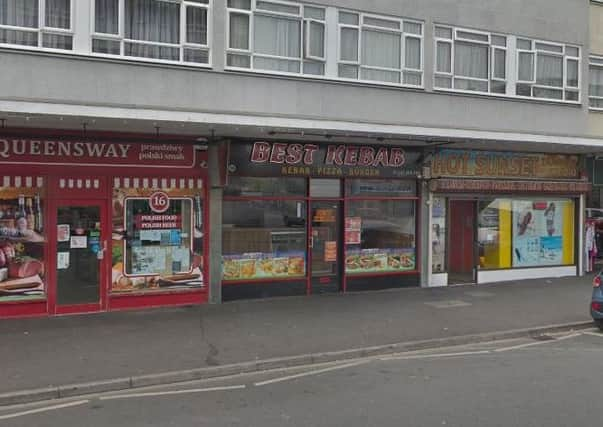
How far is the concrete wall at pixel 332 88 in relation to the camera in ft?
34.7

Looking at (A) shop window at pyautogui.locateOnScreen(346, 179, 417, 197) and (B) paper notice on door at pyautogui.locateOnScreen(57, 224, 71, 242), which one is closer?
(B) paper notice on door at pyautogui.locateOnScreen(57, 224, 71, 242)

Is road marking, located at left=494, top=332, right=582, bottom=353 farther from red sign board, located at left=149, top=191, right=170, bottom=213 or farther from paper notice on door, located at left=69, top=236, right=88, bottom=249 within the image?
paper notice on door, located at left=69, top=236, right=88, bottom=249

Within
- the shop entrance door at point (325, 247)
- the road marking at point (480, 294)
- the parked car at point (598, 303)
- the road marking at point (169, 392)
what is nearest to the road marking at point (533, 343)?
the parked car at point (598, 303)

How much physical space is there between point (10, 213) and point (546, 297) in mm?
11054

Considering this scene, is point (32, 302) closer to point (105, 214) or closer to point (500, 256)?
point (105, 214)

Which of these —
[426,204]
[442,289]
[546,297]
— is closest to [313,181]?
[426,204]

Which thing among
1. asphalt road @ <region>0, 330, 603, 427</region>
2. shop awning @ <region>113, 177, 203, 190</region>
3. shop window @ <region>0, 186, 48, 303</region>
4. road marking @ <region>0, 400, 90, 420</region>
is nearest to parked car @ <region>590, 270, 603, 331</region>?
asphalt road @ <region>0, 330, 603, 427</region>

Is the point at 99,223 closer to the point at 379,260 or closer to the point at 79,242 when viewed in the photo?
the point at 79,242

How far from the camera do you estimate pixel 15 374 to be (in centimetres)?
765

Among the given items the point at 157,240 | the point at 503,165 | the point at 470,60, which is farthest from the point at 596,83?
the point at 157,240

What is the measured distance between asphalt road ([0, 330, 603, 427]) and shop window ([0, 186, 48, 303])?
5.01m

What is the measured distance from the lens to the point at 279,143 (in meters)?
13.2

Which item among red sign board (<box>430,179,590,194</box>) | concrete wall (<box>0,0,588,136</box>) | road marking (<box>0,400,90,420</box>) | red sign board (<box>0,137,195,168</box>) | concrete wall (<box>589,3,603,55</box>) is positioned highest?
concrete wall (<box>589,3,603,55</box>)

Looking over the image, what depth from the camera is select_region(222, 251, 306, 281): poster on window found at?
13.2m
